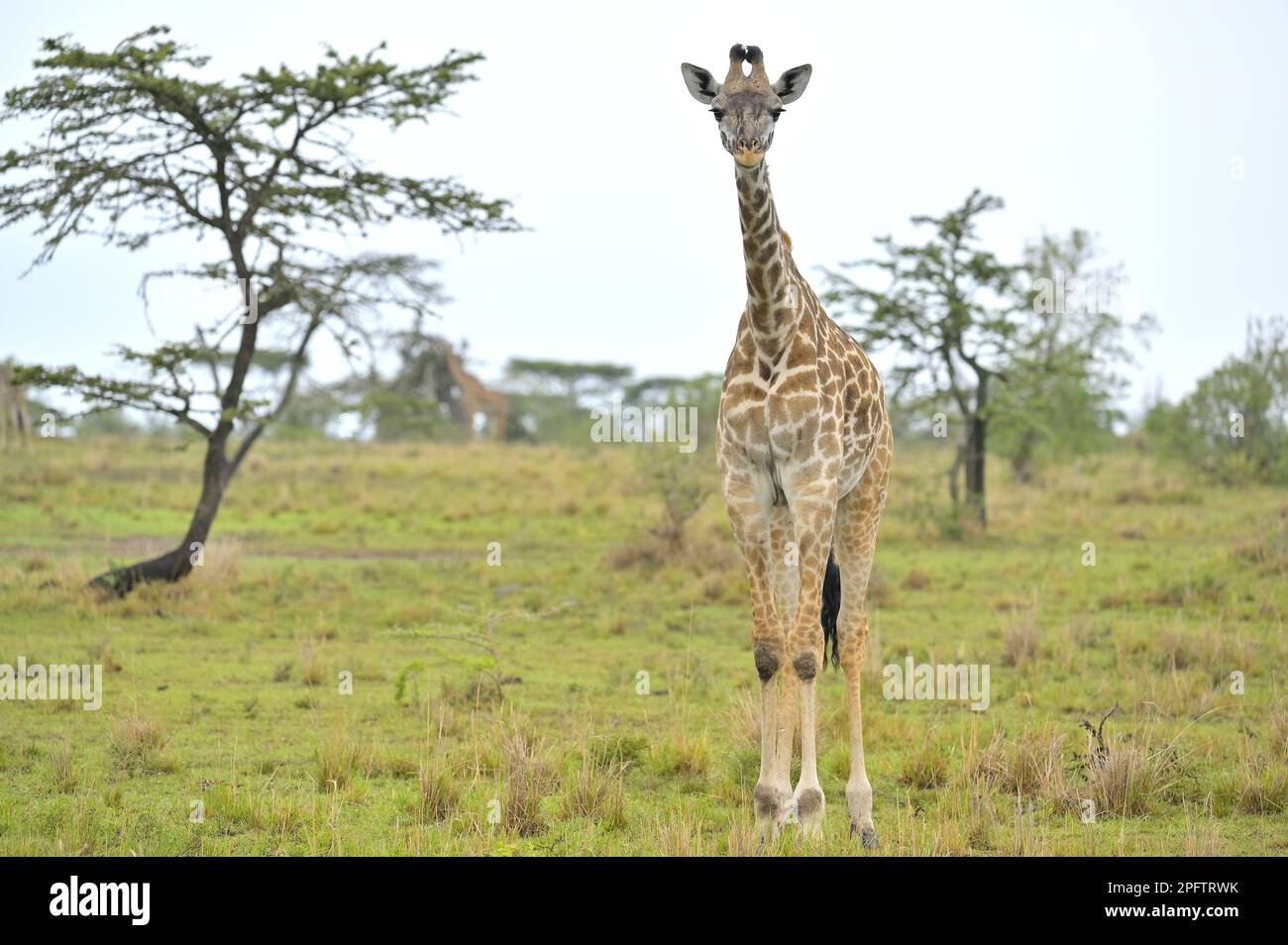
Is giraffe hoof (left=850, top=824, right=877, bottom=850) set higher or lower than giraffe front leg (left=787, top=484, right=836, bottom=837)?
lower

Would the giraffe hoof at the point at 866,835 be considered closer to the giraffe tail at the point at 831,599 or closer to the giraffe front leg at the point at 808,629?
the giraffe front leg at the point at 808,629

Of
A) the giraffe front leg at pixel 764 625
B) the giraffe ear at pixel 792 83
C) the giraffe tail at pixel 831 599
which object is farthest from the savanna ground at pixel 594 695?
the giraffe ear at pixel 792 83

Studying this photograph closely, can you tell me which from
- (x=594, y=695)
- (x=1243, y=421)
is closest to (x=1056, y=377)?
(x=1243, y=421)

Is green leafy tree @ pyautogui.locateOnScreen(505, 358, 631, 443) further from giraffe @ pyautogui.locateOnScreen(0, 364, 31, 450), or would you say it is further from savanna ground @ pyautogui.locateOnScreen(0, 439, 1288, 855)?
savanna ground @ pyautogui.locateOnScreen(0, 439, 1288, 855)

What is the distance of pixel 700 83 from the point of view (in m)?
5.84

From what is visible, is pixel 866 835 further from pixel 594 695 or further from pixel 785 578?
pixel 594 695

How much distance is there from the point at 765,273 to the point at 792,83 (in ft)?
2.96

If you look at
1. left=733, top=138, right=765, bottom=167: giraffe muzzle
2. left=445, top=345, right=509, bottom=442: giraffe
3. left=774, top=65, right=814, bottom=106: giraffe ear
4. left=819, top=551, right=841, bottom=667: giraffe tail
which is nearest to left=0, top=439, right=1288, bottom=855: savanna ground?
left=819, top=551, right=841, bottom=667: giraffe tail

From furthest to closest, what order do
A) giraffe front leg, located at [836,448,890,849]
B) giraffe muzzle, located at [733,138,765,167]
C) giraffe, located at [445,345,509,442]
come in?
giraffe, located at [445,345,509,442] < giraffe front leg, located at [836,448,890,849] < giraffe muzzle, located at [733,138,765,167]

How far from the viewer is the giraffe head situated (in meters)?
5.56

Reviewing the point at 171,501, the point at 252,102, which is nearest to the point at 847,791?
the point at 252,102

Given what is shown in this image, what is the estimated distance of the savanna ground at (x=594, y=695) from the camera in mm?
6332
